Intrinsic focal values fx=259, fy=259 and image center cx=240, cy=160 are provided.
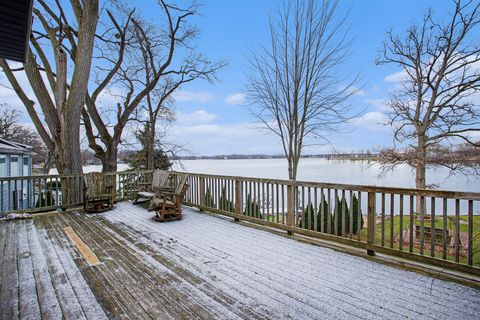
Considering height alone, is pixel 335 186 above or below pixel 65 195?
above

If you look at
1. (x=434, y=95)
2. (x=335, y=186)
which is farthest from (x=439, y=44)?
(x=335, y=186)

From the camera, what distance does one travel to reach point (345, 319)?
6.39 feet

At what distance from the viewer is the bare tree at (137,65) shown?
34.1 ft

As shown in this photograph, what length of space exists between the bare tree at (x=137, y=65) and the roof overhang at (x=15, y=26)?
7402mm

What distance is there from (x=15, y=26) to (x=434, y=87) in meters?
14.9

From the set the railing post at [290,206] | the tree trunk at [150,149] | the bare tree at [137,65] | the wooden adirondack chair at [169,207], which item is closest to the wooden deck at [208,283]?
the railing post at [290,206]

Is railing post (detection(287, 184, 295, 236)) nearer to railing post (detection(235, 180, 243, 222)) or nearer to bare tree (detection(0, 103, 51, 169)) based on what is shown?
railing post (detection(235, 180, 243, 222))

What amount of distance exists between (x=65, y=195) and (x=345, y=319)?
7.08m

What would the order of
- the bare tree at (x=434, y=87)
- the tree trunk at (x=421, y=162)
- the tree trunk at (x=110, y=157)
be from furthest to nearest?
the tree trunk at (x=421, y=162), the tree trunk at (x=110, y=157), the bare tree at (x=434, y=87)

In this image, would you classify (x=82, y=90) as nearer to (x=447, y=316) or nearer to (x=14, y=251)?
(x=14, y=251)

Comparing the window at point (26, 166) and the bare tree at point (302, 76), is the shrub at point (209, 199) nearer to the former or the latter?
the bare tree at point (302, 76)

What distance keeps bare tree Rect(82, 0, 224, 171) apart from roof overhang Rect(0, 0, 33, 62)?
24.3 ft

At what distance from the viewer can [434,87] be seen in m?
12.1

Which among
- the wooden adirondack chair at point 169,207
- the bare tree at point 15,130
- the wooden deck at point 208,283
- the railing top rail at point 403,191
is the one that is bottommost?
the wooden deck at point 208,283
